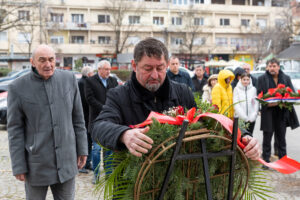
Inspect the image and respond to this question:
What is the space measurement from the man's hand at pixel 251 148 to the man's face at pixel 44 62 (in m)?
2.03

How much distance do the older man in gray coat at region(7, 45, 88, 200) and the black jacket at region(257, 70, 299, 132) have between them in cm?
476

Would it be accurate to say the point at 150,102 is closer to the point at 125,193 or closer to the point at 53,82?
the point at 125,193

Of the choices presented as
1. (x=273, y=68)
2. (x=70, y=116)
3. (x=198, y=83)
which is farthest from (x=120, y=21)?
(x=70, y=116)

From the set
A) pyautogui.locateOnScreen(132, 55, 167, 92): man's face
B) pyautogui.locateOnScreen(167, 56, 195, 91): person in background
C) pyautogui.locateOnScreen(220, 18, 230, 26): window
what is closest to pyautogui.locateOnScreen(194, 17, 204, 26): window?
pyautogui.locateOnScreen(220, 18, 230, 26): window

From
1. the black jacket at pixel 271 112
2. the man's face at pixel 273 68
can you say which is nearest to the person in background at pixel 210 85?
the black jacket at pixel 271 112

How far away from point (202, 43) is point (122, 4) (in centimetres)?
1285

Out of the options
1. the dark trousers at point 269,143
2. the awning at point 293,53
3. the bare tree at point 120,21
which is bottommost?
the dark trousers at point 269,143

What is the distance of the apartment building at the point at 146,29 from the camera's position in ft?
157

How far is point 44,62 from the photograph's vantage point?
127 inches

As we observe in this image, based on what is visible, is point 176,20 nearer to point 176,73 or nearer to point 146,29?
point 146,29

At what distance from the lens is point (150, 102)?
236 cm

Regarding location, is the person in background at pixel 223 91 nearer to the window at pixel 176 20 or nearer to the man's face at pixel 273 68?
the man's face at pixel 273 68

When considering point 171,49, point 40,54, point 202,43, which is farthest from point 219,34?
point 40,54

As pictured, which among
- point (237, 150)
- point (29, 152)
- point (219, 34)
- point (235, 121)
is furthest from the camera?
point (219, 34)
